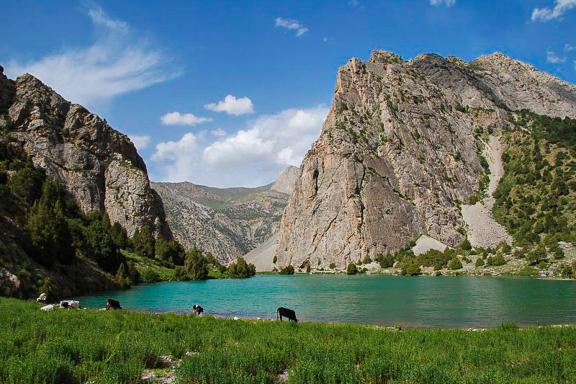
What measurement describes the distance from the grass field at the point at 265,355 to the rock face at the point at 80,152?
144m

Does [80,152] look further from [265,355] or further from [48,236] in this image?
[265,355]

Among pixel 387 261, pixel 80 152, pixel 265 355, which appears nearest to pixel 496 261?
pixel 387 261

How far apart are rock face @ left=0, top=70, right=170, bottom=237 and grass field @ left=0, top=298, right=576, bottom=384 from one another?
471ft

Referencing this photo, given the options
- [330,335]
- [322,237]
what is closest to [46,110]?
[322,237]

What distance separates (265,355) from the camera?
14.3 meters

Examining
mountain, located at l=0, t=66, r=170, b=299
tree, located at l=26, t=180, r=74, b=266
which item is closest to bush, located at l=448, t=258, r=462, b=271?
mountain, located at l=0, t=66, r=170, b=299

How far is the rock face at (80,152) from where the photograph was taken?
15212 centimetres

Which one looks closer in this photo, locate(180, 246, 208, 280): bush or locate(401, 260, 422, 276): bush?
locate(180, 246, 208, 280): bush

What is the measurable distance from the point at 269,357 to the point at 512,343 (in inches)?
451

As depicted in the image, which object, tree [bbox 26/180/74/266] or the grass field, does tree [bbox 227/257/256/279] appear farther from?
the grass field

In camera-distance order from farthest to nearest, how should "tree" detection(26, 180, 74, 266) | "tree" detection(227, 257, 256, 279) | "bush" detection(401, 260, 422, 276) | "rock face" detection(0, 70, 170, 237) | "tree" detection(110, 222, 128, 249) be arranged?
"rock face" detection(0, 70, 170, 237) < "tree" detection(227, 257, 256, 279) < "bush" detection(401, 260, 422, 276) < "tree" detection(110, 222, 128, 249) < "tree" detection(26, 180, 74, 266)

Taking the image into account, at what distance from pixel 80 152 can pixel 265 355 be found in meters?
165

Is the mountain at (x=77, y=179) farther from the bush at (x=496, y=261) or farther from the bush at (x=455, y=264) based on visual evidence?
the bush at (x=496, y=261)

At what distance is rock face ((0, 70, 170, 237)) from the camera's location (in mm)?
152125
